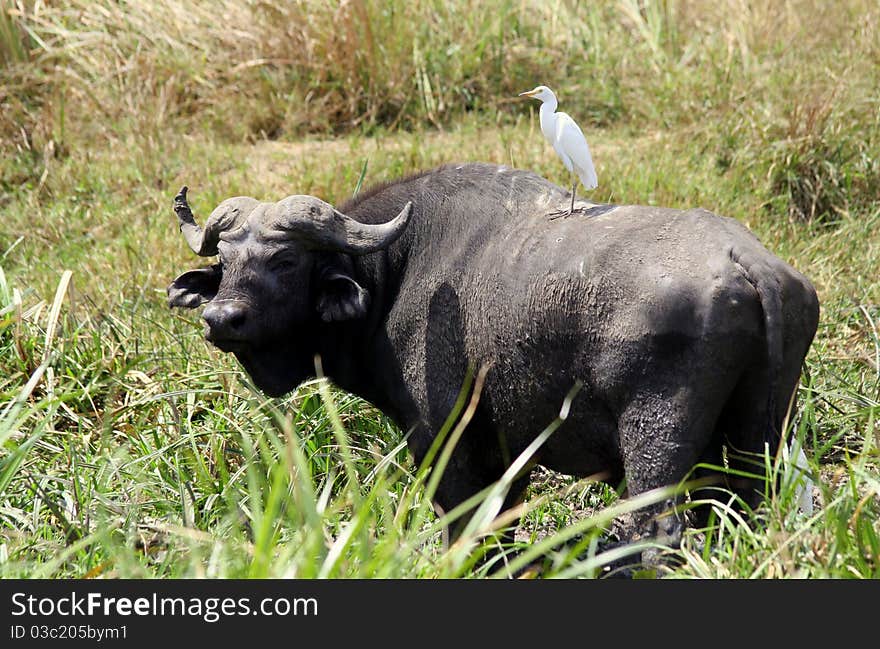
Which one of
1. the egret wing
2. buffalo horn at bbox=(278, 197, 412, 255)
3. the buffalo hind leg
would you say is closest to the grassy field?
the buffalo hind leg

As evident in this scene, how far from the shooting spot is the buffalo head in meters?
4.24

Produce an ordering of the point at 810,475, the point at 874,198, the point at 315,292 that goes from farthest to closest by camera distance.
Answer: the point at 874,198, the point at 315,292, the point at 810,475

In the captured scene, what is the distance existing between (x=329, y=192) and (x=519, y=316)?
3663 mm

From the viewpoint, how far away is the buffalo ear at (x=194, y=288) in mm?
4676

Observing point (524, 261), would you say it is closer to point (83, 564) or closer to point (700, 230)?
point (700, 230)

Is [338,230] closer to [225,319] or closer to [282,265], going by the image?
[282,265]

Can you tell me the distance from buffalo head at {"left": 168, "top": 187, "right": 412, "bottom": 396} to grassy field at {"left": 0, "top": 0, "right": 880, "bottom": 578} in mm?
335

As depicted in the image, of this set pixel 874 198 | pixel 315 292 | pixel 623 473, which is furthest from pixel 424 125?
pixel 623 473

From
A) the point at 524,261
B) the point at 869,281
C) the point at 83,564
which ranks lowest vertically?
the point at 869,281

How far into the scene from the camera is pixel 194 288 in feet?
15.5

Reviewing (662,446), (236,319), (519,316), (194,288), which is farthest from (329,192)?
(662,446)

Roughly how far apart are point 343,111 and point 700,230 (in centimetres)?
569

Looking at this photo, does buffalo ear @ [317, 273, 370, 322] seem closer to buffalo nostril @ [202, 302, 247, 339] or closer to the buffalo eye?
the buffalo eye
